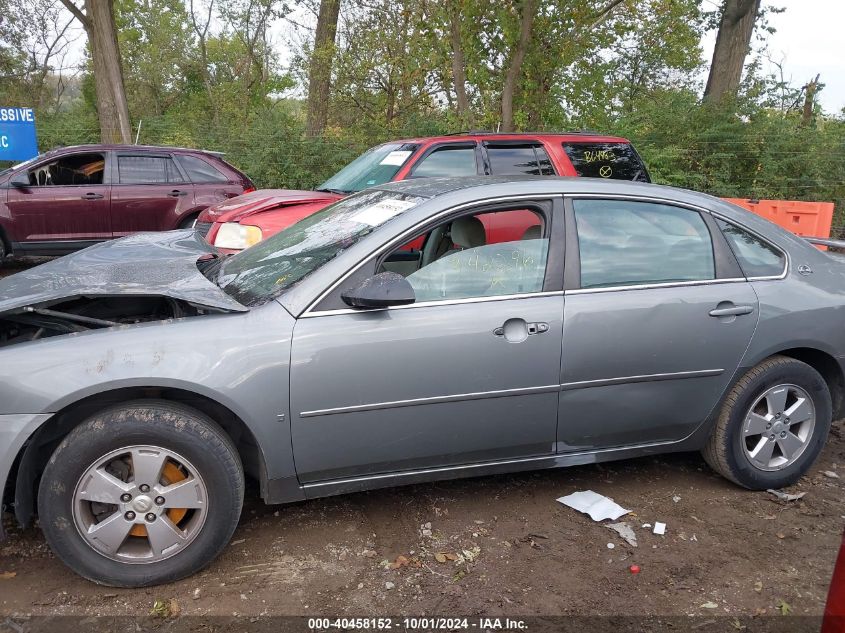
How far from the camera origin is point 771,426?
3.64m

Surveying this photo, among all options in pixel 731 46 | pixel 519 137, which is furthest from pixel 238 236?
pixel 731 46

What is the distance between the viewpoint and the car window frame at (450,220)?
114 inches

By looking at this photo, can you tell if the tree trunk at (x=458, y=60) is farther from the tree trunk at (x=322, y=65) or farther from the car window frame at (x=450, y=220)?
the car window frame at (x=450, y=220)

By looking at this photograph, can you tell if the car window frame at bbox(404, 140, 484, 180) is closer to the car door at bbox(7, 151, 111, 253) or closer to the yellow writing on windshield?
the yellow writing on windshield

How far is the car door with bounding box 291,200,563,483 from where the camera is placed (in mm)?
2861

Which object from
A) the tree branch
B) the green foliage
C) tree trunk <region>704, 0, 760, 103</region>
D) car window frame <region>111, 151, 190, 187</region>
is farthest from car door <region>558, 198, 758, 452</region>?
the tree branch

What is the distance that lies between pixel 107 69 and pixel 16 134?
3.34 m

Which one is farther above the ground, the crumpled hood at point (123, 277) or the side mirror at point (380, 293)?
the side mirror at point (380, 293)

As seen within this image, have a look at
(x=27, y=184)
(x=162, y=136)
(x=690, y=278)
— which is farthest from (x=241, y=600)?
(x=162, y=136)

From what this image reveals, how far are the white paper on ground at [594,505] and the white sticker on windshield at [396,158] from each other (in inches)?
152

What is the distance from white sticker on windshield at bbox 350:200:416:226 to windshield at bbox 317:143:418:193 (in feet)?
9.28

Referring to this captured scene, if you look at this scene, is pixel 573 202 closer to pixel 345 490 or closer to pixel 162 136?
pixel 345 490

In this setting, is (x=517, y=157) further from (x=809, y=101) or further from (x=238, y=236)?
(x=809, y=101)

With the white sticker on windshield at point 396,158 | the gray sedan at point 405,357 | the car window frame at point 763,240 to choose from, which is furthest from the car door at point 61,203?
the car window frame at point 763,240
